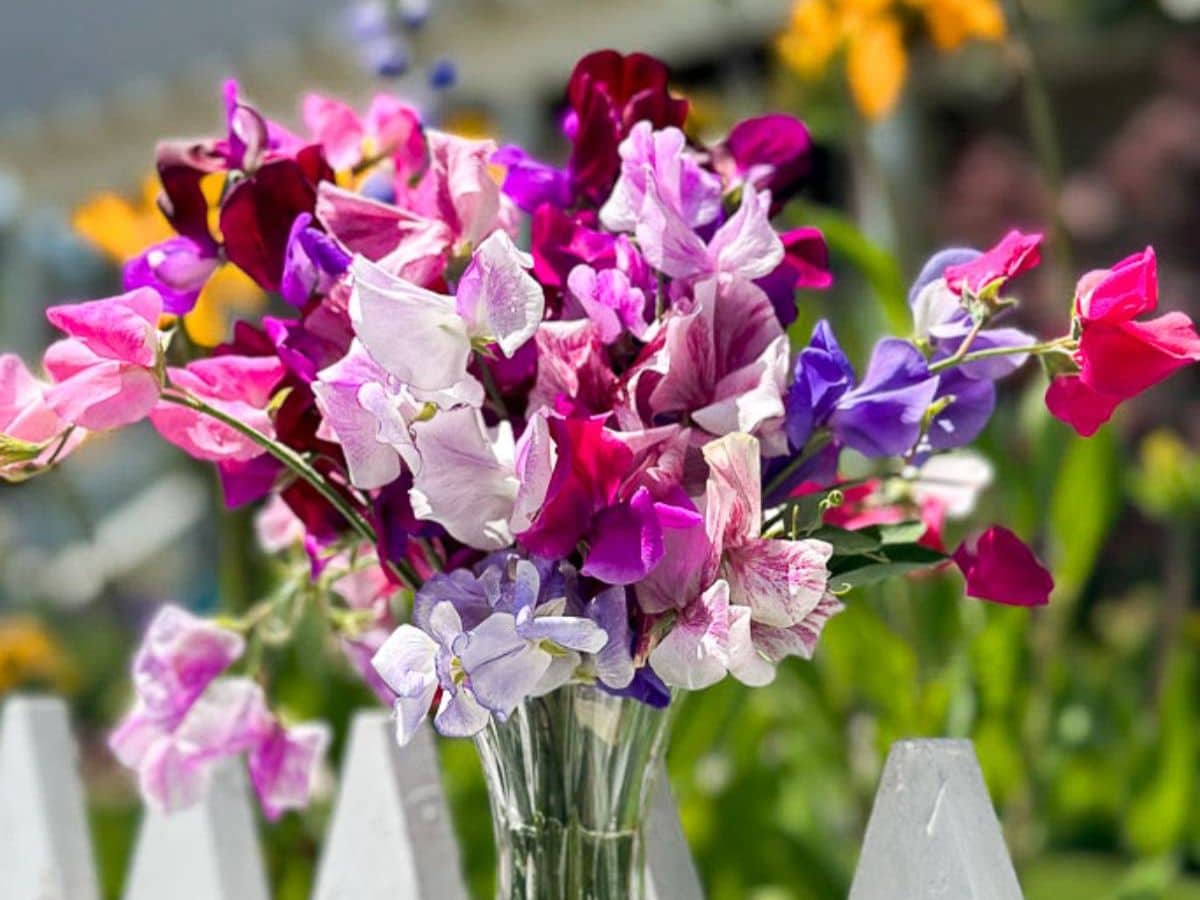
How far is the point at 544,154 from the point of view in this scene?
6039 mm

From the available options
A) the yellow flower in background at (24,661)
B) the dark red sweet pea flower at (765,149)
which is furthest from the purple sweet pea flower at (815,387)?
the yellow flower in background at (24,661)

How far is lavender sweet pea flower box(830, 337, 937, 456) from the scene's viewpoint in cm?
55

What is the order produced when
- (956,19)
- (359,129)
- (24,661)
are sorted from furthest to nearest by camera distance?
(24,661), (956,19), (359,129)

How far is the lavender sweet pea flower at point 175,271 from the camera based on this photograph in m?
0.62

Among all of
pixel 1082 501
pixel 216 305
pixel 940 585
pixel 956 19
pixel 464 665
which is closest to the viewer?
pixel 464 665

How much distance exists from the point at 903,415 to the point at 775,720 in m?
0.91

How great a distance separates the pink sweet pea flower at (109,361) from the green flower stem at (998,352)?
0.89ft

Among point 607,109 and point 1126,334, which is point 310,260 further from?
point 1126,334

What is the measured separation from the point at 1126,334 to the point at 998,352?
0.14 ft

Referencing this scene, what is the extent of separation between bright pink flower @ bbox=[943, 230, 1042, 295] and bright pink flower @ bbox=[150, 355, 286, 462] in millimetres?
249

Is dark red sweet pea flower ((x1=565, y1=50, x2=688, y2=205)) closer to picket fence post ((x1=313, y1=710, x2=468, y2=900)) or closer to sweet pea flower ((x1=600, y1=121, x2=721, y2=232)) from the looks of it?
sweet pea flower ((x1=600, y1=121, x2=721, y2=232))

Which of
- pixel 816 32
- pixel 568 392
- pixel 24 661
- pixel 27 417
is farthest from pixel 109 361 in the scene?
pixel 24 661

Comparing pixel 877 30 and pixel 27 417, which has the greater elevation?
pixel 877 30

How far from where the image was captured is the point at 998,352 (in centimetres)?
54
